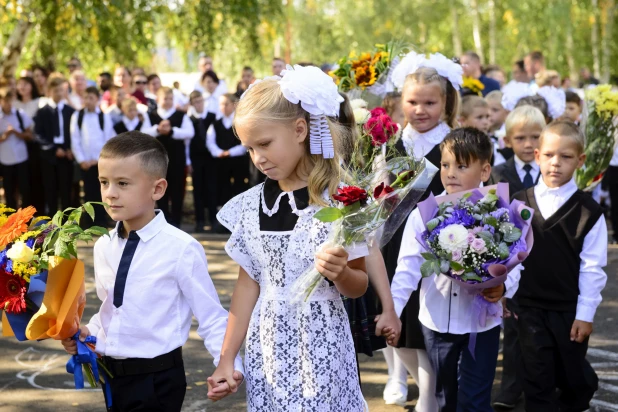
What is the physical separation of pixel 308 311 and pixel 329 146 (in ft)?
2.13

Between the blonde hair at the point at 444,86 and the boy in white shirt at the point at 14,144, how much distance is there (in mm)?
9523

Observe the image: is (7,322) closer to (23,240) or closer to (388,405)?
(23,240)

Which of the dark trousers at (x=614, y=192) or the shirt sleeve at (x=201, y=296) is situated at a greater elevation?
the shirt sleeve at (x=201, y=296)

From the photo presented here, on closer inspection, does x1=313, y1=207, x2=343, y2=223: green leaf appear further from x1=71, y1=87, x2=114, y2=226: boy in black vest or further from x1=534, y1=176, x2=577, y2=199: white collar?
x1=71, y1=87, x2=114, y2=226: boy in black vest

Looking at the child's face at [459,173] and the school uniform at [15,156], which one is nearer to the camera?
the child's face at [459,173]

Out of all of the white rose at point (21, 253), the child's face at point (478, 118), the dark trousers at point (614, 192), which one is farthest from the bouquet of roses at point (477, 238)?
the dark trousers at point (614, 192)

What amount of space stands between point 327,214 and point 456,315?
1.76 m

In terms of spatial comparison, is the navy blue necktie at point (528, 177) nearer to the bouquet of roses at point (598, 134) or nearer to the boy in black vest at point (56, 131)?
the bouquet of roses at point (598, 134)

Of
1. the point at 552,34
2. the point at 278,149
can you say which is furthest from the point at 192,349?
the point at 552,34

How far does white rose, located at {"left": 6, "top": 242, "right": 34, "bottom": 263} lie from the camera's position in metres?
3.68

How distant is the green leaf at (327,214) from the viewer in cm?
326

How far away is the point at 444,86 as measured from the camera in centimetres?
584

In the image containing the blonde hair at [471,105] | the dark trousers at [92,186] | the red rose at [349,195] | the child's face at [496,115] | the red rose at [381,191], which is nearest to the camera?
the red rose at [349,195]

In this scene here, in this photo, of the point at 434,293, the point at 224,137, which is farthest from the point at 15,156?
the point at 434,293
